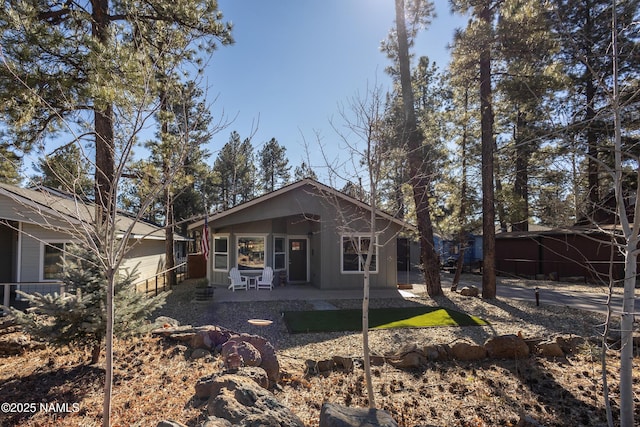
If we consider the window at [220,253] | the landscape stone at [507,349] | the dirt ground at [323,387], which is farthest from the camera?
the window at [220,253]

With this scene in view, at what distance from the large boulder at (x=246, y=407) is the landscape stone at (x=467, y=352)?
11.9ft

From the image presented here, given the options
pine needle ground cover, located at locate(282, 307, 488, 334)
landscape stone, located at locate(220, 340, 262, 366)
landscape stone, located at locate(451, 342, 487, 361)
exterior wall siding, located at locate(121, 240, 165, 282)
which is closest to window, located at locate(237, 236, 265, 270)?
exterior wall siding, located at locate(121, 240, 165, 282)

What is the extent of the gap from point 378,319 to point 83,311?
652 centimetres

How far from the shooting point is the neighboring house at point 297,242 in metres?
13.1

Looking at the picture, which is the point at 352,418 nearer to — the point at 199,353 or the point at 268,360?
the point at 268,360

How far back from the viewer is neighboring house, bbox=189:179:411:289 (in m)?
13.1

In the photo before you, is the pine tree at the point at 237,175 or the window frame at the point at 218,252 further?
the pine tree at the point at 237,175

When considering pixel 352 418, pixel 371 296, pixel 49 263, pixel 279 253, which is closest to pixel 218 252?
pixel 279 253

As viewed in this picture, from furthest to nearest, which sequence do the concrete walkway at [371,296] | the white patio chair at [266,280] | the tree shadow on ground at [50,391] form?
1. the white patio chair at [266,280]
2. the concrete walkway at [371,296]
3. the tree shadow on ground at [50,391]

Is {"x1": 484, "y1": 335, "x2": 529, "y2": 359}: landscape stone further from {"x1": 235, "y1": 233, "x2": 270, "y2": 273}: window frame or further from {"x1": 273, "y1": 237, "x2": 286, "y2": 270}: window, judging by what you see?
{"x1": 273, "y1": 237, "x2": 286, "y2": 270}: window

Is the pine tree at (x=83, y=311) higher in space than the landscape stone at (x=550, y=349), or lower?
higher

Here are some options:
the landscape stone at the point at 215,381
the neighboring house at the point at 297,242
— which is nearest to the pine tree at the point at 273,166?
the neighboring house at the point at 297,242

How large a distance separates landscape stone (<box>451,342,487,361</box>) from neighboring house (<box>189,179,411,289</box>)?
647 cm

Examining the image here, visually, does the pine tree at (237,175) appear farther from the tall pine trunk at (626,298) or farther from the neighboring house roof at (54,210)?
the tall pine trunk at (626,298)
